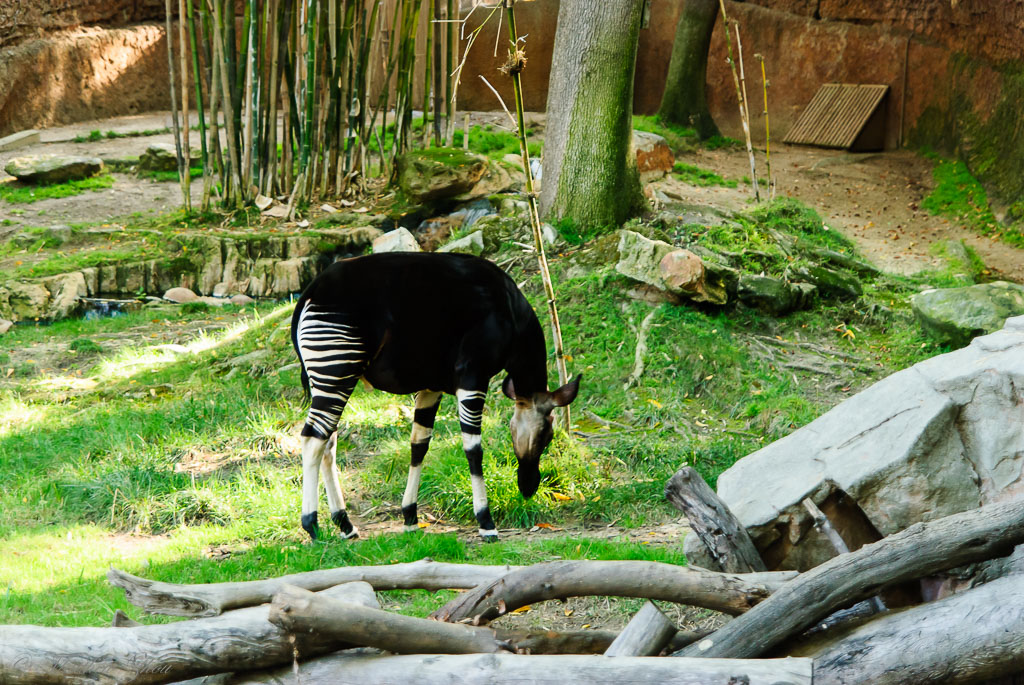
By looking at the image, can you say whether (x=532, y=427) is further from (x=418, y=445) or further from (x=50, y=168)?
(x=50, y=168)

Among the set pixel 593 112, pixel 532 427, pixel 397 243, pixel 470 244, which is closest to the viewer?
pixel 532 427

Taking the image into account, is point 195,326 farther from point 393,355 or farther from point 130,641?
point 130,641

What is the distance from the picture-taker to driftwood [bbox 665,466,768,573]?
3465mm

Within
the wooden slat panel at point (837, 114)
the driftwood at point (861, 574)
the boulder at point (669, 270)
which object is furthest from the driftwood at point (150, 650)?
the wooden slat panel at point (837, 114)

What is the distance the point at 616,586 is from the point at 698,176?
379 inches

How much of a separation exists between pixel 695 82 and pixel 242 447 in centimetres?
1005

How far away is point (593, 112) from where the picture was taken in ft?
27.2

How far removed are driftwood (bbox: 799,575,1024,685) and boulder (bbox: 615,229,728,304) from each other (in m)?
4.80

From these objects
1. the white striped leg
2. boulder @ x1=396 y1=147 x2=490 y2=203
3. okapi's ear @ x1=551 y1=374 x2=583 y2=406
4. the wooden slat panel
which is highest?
the wooden slat panel

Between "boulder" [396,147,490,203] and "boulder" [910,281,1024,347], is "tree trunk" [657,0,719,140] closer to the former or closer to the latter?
"boulder" [396,147,490,203]

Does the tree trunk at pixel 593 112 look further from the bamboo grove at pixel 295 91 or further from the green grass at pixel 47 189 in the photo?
the green grass at pixel 47 189

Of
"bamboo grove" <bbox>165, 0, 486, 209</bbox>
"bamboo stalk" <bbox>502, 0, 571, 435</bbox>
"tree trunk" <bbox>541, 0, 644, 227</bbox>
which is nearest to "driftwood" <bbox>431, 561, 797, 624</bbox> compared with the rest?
"bamboo stalk" <bbox>502, 0, 571, 435</bbox>

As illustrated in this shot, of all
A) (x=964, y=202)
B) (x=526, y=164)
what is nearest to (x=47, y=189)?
(x=526, y=164)

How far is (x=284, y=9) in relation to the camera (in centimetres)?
1027
